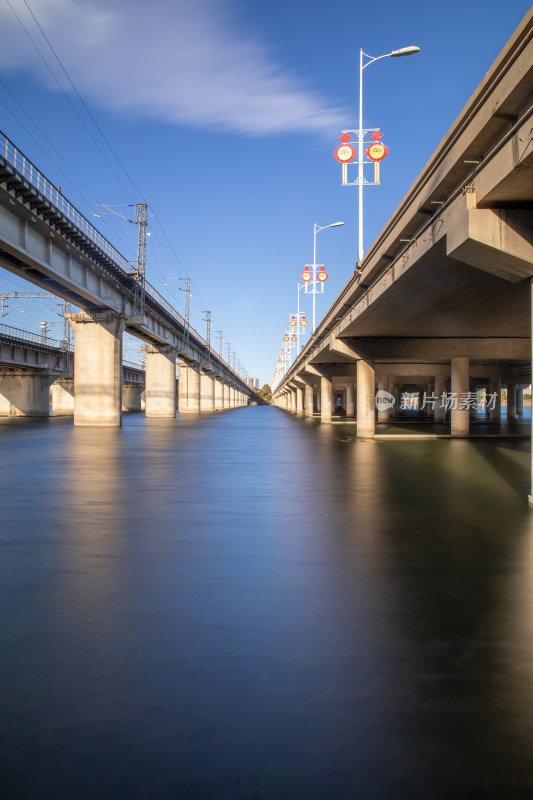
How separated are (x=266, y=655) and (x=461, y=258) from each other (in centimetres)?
1019

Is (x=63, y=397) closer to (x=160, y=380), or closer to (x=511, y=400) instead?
(x=160, y=380)

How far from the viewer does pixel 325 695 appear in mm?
3832

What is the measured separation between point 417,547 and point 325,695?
4.57 meters

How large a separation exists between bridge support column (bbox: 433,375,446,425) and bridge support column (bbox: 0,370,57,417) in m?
46.2

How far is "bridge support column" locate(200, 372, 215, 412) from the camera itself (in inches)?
4636

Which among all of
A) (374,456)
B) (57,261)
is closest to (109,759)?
(374,456)

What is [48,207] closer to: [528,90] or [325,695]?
[528,90]

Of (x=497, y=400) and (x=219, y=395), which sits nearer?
(x=497, y=400)

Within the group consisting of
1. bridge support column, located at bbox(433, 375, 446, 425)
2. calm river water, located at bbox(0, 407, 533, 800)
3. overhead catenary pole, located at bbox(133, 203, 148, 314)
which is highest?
overhead catenary pole, located at bbox(133, 203, 148, 314)

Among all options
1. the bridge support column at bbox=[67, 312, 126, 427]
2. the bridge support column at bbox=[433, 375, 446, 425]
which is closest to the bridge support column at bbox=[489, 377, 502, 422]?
the bridge support column at bbox=[433, 375, 446, 425]

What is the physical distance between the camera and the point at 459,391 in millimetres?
35688

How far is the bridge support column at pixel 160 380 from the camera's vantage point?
68.9 m

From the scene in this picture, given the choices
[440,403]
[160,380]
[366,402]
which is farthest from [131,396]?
[366,402]

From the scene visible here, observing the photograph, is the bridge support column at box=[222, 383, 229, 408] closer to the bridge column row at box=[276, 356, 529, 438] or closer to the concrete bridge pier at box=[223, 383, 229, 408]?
the concrete bridge pier at box=[223, 383, 229, 408]
